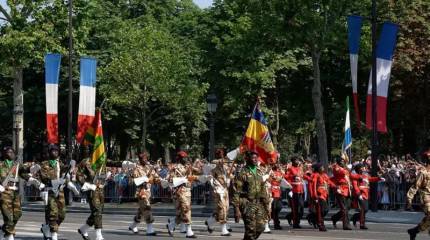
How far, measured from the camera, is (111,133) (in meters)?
56.2

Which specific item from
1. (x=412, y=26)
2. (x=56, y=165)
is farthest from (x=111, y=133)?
(x=56, y=165)

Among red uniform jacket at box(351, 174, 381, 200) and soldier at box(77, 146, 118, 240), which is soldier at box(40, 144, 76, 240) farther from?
red uniform jacket at box(351, 174, 381, 200)

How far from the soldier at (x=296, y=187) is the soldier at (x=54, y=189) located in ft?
21.1

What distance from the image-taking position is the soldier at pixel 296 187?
2144 cm

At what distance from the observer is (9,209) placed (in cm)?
1652

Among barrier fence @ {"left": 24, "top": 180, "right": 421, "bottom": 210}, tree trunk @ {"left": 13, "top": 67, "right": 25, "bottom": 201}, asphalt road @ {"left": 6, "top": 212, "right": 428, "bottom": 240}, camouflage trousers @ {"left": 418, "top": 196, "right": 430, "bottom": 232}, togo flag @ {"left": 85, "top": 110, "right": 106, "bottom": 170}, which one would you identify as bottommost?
asphalt road @ {"left": 6, "top": 212, "right": 428, "bottom": 240}

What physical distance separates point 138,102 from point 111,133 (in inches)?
525

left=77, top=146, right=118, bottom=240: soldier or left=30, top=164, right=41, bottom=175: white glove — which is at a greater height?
left=30, top=164, right=41, bottom=175: white glove

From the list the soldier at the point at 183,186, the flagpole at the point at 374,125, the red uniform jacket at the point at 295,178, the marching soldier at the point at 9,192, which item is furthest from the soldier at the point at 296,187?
the marching soldier at the point at 9,192

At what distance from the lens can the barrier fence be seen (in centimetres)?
2728

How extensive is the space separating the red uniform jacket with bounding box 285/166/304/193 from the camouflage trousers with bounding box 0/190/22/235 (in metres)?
7.45

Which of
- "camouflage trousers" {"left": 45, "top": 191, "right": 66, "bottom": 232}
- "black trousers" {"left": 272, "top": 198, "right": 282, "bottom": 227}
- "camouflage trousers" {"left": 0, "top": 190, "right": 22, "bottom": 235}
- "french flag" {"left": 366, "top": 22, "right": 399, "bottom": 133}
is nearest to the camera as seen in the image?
"camouflage trousers" {"left": 0, "top": 190, "right": 22, "bottom": 235}

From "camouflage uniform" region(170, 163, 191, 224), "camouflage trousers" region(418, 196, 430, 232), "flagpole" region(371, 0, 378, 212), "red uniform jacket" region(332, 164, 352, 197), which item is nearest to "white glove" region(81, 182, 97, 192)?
"camouflage uniform" region(170, 163, 191, 224)

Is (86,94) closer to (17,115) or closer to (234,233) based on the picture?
(17,115)
